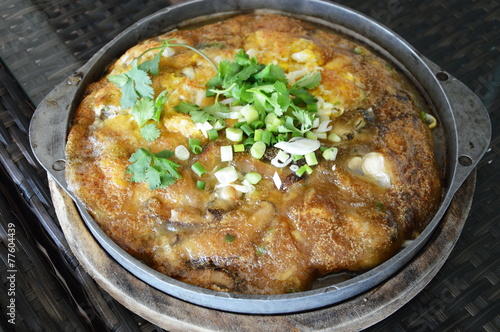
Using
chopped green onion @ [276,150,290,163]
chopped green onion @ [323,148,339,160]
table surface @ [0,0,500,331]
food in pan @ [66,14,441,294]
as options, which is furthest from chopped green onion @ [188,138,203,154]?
table surface @ [0,0,500,331]

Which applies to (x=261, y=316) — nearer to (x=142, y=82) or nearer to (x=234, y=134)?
(x=234, y=134)

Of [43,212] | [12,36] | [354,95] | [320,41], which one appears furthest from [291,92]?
[12,36]

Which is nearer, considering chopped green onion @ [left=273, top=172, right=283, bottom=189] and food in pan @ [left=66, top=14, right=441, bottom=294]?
food in pan @ [left=66, top=14, right=441, bottom=294]

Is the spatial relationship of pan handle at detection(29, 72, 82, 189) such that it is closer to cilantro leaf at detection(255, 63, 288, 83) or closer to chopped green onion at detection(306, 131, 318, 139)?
cilantro leaf at detection(255, 63, 288, 83)

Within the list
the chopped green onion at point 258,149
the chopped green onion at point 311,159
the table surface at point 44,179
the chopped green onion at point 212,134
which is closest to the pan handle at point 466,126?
the table surface at point 44,179

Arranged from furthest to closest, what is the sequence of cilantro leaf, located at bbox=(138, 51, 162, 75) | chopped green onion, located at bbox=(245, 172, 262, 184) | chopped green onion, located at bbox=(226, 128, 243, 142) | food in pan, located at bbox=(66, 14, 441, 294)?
1. cilantro leaf, located at bbox=(138, 51, 162, 75)
2. chopped green onion, located at bbox=(226, 128, 243, 142)
3. chopped green onion, located at bbox=(245, 172, 262, 184)
4. food in pan, located at bbox=(66, 14, 441, 294)

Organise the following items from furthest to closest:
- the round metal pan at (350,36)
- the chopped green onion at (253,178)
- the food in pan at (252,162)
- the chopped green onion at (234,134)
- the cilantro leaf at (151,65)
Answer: the cilantro leaf at (151,65), the chopped green onion at (234,134), the chopped green onion at (253,178), the food in pan at (252,162), the round metal pan at (350,36)

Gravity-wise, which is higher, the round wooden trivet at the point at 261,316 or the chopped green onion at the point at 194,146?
the chopped green onion at the point at 194,146

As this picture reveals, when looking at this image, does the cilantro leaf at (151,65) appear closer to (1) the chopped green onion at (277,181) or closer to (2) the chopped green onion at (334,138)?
(1) the chopped green onion at (277,181)
